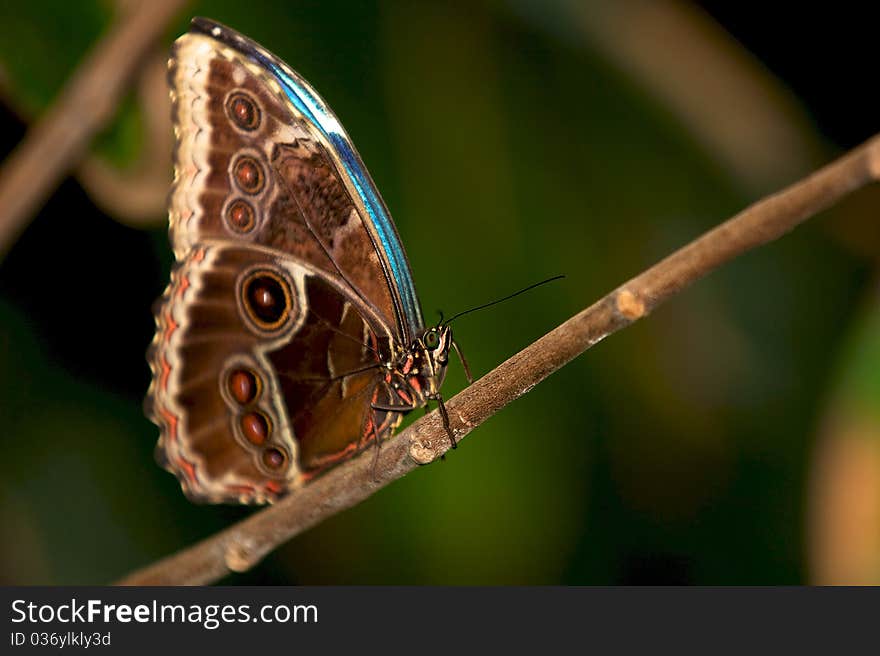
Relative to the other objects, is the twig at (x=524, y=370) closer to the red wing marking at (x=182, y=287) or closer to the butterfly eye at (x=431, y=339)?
the butterfly eye at (x=431, y=339)

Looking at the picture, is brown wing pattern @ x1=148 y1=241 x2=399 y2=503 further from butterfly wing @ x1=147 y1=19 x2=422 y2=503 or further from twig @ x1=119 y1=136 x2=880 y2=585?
twig @ x1=119 y1=136 x2=880 y2=585

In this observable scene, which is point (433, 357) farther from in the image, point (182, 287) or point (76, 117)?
point (76, 117)

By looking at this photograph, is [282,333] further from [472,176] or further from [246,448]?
[472,176]

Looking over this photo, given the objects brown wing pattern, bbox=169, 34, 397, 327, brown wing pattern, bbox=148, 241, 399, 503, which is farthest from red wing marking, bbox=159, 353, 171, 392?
brown wing pattern, bbox=169, 34, 397, 327

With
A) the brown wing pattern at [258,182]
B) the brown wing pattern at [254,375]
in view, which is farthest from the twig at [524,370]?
the brown wing pattern at [258,182]

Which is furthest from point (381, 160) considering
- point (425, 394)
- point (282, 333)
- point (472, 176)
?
point (425, 394)

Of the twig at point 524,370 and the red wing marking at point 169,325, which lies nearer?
the twig at point 524,370
